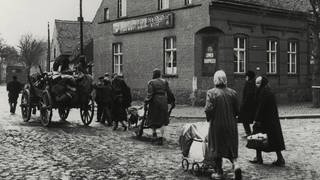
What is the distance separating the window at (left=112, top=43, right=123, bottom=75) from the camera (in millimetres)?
30281

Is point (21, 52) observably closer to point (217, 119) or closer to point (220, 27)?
point (220, 27)

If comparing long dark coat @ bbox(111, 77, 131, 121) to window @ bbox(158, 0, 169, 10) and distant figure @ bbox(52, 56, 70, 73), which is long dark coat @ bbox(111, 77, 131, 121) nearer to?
distant figure @ bbox(52, 56, 70, 73)

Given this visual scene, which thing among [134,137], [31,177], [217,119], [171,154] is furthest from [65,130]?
[217,119]

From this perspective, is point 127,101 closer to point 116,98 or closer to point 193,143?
point 116,98

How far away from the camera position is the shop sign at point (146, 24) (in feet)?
84.1

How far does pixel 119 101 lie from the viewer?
47.2 feet

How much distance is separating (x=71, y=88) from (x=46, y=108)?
0.95m

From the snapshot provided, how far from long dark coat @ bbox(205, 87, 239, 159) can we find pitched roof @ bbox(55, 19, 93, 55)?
49.7 m

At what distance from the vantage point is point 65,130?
14062 mm

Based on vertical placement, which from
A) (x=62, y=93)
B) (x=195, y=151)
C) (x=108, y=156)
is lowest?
(x=108, y=156)

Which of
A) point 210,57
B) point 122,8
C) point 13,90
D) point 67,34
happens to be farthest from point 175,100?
point 67,34

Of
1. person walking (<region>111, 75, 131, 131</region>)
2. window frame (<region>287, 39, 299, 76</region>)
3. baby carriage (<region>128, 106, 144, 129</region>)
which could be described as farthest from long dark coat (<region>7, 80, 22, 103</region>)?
window frame (<region>287, 39, 299, 76</region>)

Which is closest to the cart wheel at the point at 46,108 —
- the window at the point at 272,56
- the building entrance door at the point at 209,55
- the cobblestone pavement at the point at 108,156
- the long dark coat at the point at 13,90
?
the cobblestone pavement at the point at 108,156

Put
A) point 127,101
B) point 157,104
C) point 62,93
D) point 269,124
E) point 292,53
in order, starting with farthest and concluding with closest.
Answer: point 292,53 → point 62,93 → point 127,101 → point 157,104 → point 269,124
